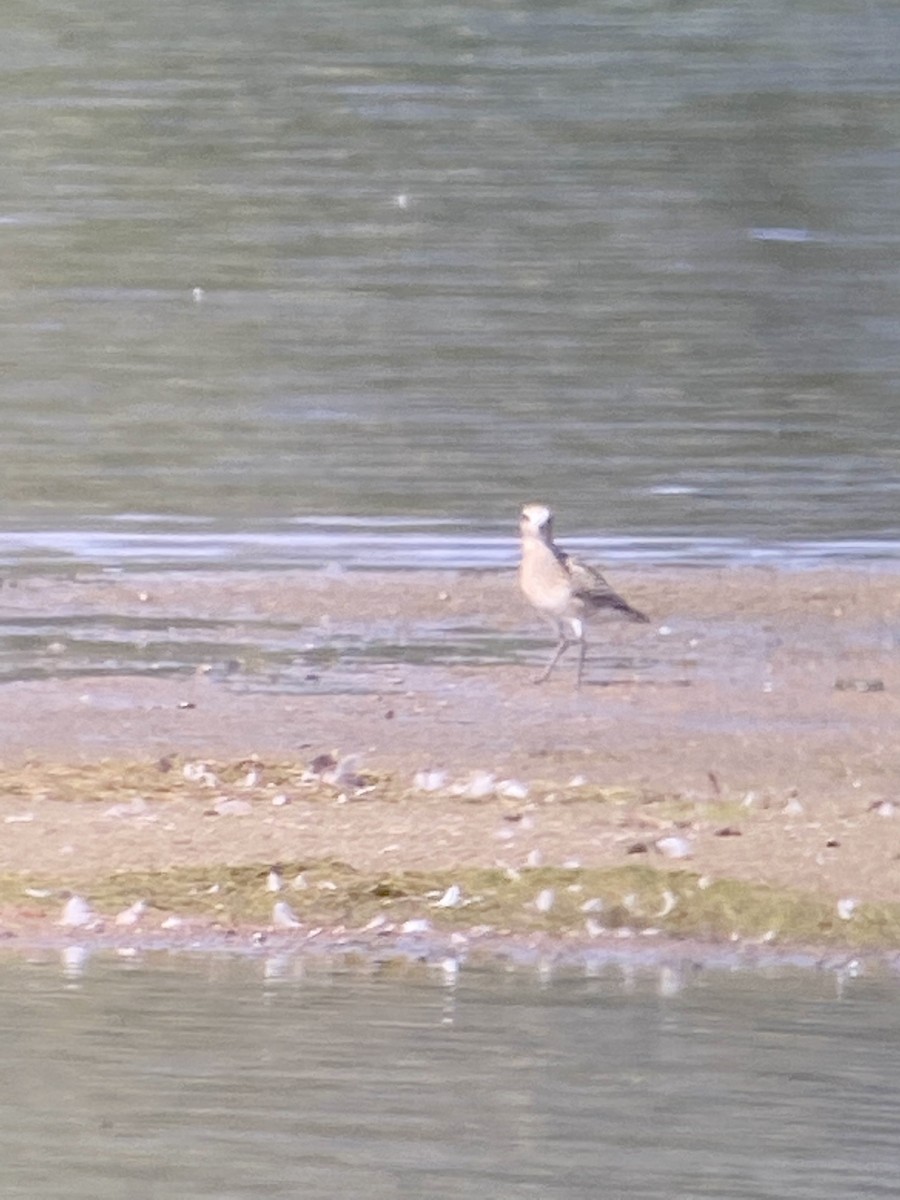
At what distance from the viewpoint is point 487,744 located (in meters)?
11.2

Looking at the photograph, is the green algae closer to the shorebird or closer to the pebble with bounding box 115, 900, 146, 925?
the pebble with bounding box 115, 900, 146, 925

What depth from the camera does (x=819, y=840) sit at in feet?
31.1

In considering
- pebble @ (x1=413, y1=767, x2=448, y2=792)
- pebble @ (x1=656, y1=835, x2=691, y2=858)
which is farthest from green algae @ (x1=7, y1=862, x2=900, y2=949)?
pebble @ (x1=413, y1=767, x2=448, y2=792)

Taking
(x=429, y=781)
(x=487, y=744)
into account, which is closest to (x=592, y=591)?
(x=487, y=744)

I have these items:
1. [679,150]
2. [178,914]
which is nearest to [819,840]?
[178,914]

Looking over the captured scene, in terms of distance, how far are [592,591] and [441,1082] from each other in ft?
18.8

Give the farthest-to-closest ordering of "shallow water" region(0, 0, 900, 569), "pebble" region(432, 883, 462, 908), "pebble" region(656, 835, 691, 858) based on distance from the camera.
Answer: "shallow water" region(0, 0, 900, 569) → "pebble" region(656, 835, 691, 858) → "pebble" region(432, 883, 462, 908)

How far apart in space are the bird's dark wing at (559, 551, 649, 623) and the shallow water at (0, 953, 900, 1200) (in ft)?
14.2

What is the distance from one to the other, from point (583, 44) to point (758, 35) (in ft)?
5.13

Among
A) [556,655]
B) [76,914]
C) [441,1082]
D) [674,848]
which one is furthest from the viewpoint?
[556,655]

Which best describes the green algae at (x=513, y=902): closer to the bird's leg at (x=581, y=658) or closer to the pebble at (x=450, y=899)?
the pebble at (x=450, y=899)

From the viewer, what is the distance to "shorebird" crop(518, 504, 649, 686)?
12.5 meters

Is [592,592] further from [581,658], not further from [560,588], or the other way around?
[581,658]

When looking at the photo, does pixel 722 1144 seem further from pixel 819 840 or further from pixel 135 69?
pixel 135 69
